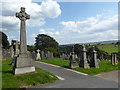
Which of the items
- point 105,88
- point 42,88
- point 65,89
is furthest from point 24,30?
point 105,88

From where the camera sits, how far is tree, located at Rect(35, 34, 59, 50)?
206 ft

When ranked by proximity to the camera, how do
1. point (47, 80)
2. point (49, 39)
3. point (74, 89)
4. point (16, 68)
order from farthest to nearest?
point (49, 39), point (16, 68), point (47, 80), point (74, 89)

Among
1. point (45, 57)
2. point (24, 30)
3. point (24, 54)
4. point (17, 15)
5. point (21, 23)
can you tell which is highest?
point (17, 15)

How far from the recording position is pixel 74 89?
5.71 metres

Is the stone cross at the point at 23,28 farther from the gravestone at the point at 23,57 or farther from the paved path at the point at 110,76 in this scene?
the paved path at the point at 110,76

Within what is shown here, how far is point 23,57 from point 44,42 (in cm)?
5473

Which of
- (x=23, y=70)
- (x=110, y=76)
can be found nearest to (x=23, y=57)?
(x=23, y=70)

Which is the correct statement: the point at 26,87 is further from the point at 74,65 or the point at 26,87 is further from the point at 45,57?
the point at 45,57

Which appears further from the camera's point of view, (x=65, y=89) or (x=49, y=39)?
(x=49, y=39)

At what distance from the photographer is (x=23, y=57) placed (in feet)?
29.5

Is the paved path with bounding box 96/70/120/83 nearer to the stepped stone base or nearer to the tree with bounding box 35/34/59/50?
the stepped stone base

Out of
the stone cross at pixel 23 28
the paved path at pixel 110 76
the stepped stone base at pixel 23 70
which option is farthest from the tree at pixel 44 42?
the paved path at pixel 110 76

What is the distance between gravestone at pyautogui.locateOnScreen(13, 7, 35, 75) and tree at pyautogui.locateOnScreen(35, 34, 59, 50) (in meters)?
52.5

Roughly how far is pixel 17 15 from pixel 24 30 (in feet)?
4.59
